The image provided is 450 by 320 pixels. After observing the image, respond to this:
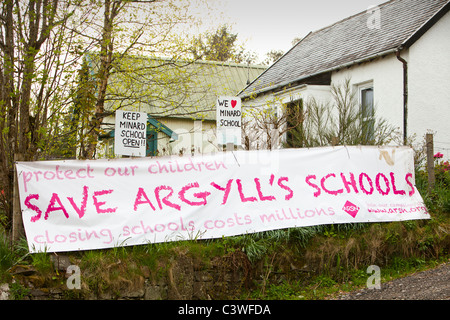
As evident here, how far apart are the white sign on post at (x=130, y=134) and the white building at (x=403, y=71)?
490cm

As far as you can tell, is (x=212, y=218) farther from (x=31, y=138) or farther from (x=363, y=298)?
(x=31, y=138)

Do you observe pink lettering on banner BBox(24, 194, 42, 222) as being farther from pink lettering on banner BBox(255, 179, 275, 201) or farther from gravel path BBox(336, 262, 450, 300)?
gravel path BBox(336, 262, 450, 300)

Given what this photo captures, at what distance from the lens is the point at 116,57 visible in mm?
10297

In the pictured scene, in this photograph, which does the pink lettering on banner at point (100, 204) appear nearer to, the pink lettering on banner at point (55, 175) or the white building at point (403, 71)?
the pink lettering on banner at point (55, 175)

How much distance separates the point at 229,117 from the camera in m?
7.54

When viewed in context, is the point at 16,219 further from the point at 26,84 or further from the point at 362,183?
the point at 362,183

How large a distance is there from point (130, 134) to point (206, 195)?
138 centimetres

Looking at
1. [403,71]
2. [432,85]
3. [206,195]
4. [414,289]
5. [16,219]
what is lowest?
[414,289]

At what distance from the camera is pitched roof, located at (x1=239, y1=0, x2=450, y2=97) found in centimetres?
1246

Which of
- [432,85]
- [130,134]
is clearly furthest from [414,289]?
[432,85]

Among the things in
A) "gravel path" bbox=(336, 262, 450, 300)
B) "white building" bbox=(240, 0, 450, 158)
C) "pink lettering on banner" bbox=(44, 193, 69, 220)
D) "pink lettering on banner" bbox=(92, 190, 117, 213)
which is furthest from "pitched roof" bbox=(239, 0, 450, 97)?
"pink lettering on banner" bbox=(44, 193, 69, 220)

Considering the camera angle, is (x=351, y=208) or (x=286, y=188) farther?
(x=351, y=208)

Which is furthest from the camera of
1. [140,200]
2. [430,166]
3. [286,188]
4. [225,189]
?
[430,166]

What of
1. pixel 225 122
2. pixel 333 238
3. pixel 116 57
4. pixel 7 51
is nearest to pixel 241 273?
pixel 333 238
